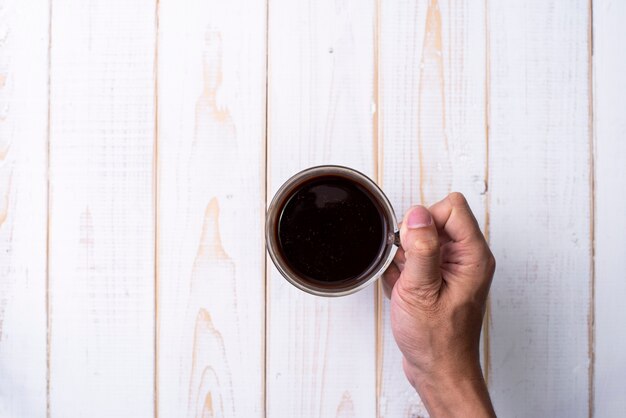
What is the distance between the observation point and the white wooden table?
27.1 inches

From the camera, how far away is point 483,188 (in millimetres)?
703

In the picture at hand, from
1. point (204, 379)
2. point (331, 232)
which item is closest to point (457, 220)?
point (331, 232)

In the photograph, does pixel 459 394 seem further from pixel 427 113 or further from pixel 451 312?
pixel 427 113

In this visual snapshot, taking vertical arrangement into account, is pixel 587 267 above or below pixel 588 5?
below

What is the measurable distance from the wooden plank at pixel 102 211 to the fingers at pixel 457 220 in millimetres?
366

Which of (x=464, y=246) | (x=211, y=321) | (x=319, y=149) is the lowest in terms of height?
(x=211, y=321)

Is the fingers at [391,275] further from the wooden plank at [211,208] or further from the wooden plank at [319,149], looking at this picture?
the wooden plank at [211,208]

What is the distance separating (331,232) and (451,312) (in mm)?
162

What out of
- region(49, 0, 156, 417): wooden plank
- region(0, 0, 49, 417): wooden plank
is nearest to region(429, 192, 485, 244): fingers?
region(49, 0, 156, 417): wooden plank

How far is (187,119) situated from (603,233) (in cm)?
57

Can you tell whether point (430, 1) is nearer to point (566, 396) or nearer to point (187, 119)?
point (187, 119)

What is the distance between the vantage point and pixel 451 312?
597mm

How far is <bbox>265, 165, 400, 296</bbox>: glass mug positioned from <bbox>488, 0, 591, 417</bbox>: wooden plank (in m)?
0.19

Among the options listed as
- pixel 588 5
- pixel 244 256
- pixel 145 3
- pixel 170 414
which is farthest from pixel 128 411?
pixel 588 5
